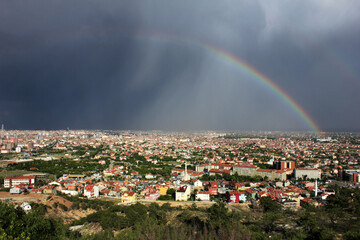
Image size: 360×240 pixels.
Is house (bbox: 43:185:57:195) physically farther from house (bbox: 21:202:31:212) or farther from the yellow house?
the yellow house

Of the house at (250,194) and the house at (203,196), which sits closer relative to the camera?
the house at (203,196)

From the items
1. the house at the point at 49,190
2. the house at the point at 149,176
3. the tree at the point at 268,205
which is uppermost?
the tree at the point at 268,205

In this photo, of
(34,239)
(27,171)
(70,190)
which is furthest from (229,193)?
(27,171)

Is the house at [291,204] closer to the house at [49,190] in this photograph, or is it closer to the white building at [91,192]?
the white building at [91,192]

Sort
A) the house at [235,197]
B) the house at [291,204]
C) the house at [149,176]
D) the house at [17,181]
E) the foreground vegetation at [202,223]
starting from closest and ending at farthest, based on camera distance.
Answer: the foreground vegetation at [202,223], the house at [291,204], the house at [235,197], the house at [17,181], the house at [149,176]

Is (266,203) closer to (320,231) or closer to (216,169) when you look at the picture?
(320,231)

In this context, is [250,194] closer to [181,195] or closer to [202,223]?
[181,195]

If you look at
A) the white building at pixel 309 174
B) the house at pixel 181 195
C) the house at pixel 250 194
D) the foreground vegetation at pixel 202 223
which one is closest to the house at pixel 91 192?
the foreground vegetation at pixel 202 223

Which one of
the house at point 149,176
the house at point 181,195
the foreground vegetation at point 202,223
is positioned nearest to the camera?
the foreground vegetation at point 202,223

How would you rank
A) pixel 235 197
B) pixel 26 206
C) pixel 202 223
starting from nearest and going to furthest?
1. pixel 202 223
2. pixel 26 206
3. pixel 235 197

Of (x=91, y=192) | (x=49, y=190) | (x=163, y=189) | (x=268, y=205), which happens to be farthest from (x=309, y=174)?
(x=49, y=190)

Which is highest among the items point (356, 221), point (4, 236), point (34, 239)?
point (4, 236)
